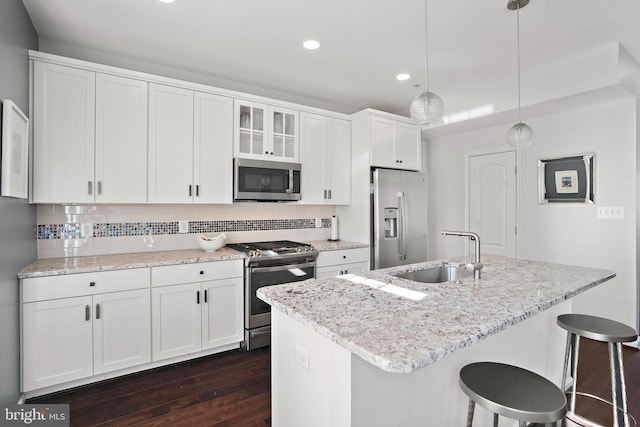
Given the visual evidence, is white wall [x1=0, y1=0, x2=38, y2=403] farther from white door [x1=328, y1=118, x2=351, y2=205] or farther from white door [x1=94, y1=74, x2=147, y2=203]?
white door [x1=328, y1=118, x2=351, y2=205]

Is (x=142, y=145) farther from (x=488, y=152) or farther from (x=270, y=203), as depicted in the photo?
(x=488, y=152)

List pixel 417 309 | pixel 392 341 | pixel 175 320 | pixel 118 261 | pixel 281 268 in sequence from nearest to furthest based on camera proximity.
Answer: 1. pixel 392 341
2. pixel 417 309
3. pixel 118 261
4. pixel 175 320
5. pixel 281 268

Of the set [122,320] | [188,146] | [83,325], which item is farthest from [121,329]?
[188,146]

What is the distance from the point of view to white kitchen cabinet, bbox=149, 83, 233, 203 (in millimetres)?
2887

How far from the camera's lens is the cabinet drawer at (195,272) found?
104 inches

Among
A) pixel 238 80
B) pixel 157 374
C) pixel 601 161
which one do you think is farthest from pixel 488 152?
pixel 157 374

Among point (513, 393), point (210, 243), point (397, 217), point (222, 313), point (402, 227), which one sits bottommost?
point (222, 313)

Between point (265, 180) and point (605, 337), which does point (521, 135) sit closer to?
point (605, 337)

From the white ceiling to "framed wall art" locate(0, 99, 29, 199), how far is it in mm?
858

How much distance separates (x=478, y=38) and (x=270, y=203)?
237 cm

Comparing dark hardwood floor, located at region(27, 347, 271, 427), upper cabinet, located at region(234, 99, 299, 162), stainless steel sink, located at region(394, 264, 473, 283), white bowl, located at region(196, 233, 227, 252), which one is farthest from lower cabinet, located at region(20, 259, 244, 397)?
stainless steel sink, located at region(394, 264, 473, 283)

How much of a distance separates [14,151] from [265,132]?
1.98 metres

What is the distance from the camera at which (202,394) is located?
234 centimetres

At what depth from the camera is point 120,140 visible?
273 centimetres
